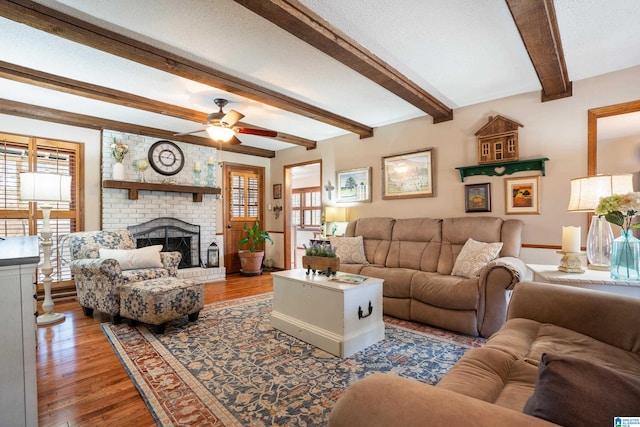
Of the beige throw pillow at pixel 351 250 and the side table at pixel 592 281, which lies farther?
the beige throw pillow at pixel 351 250

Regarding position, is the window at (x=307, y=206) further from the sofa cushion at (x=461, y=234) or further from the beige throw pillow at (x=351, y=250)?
the sofa cushion at (x=461, y=234)

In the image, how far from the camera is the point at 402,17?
2.13 meters

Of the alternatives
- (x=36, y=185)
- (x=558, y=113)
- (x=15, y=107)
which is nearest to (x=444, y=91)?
(x=558, y=113)

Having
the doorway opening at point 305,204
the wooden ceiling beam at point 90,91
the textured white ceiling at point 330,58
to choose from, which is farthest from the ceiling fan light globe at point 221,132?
the doorway opening at point 305,204

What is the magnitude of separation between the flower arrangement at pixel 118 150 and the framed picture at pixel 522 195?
16.9ft

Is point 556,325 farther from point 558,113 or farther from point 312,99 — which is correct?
point 312,99

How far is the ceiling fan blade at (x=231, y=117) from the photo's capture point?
3.29 meters

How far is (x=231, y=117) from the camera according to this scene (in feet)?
11.0

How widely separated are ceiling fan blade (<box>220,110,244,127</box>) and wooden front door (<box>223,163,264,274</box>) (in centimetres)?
268

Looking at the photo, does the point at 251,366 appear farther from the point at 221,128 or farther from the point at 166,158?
the point at 166,158

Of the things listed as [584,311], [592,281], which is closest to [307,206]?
[592,281]

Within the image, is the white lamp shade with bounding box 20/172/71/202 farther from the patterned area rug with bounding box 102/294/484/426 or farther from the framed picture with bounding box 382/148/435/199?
the framed picture with bounding box 382/148/435/199

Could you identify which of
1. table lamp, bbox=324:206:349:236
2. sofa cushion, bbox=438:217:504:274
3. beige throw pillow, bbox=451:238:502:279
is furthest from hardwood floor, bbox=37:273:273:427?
table lamp, bbox=324:206:349:236

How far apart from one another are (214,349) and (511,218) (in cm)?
335
